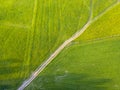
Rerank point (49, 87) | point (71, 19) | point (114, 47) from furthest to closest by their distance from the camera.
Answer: point (71, 19) → point (114, 47) → point (49, 87)

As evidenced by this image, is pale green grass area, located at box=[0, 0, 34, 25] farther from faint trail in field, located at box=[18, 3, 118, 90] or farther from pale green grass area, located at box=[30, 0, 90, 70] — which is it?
faint trail in field, located at box=[18, 3, 118, 90]

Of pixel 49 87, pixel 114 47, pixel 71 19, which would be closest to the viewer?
pixel 49 87

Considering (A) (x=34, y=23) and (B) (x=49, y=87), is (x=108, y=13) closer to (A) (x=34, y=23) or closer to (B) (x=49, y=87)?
(A) (x=34, y=23)

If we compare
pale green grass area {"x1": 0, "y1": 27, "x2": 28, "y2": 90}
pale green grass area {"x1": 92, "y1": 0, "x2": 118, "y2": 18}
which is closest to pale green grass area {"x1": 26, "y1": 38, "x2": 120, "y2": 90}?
pale green grass area {"x1": 0, "y1": 27, "x2": 28, "y2": 90}

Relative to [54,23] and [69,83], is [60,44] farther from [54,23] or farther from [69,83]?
[69,83]

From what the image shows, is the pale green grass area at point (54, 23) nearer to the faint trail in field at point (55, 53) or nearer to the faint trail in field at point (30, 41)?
the faint trail in field at point (30, 41)

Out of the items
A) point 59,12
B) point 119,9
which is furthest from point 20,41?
point 119,9

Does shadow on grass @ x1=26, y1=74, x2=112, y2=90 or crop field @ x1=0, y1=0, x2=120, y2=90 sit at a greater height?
crop field @ x1=0, y1=0, x2=120, y2=90
